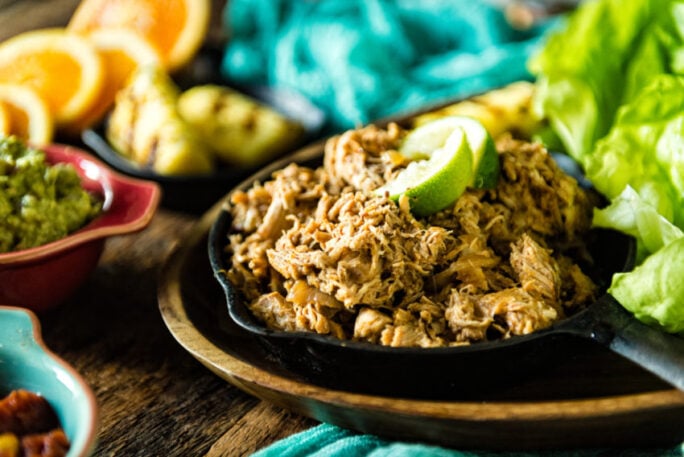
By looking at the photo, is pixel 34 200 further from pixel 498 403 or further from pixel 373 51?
pixel 373 51

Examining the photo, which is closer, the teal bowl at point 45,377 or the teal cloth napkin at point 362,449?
the teal bowl at point 45,377

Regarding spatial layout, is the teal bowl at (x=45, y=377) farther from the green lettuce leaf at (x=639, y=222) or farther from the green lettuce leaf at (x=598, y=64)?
the green lettuce leaf at (x=598, y=64)

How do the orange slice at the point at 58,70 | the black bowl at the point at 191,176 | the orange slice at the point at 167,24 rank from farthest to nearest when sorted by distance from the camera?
the orange slice at the point at 167,24, the orange slice at the point at 58,70, the black bowl at the point at 191,176

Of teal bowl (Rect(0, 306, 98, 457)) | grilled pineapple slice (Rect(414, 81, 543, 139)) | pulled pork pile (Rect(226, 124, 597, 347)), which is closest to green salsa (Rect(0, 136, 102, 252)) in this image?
teal bowl (Rect(0, 306, 98, 457))

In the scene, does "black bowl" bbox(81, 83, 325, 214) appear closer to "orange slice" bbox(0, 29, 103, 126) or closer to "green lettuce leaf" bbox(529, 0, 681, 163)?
"orange slice" bbox(0, 29, 103, 126)

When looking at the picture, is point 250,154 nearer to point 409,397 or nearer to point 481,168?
point 481,168

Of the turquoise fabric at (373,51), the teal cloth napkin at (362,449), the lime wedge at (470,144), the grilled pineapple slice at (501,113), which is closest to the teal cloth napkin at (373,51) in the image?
the turquoise fabric at (373,51)

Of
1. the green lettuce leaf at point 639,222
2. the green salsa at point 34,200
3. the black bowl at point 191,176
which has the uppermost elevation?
the green salsa at point 34,200
